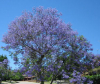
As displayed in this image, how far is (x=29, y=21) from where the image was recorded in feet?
42.2

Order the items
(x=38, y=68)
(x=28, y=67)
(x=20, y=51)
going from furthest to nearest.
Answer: (x=20, y=51) < (x=28, y=67) < (x=38, y=68)

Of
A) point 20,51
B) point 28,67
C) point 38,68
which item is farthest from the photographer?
point 20,51

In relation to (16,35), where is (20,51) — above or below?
below

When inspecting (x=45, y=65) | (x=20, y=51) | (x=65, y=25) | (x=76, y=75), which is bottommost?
(x=76, y=75)

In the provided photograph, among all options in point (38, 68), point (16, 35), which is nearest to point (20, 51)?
point (16, 35)

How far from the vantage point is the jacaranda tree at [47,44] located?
1132 centimetres

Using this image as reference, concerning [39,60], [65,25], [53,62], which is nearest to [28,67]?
[39,60]

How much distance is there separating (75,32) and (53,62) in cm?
310

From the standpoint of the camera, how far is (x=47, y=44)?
37.6 feet

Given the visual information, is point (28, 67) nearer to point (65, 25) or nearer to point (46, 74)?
point (46, 74)

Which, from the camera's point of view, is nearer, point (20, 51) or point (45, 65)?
point (45, 65)

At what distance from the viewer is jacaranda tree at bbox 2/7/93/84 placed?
446 inches

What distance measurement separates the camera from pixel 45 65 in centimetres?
1130

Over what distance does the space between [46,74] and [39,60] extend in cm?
120
